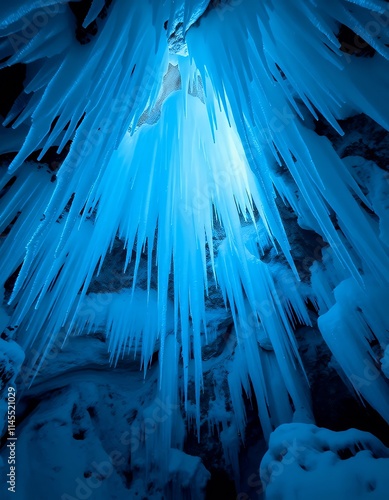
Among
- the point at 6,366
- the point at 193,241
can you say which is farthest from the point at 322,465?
the point at 6,366

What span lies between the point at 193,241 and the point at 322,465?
3020 mm

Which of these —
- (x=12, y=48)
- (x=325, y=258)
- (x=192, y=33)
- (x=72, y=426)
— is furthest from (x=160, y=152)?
(x=72, y=426)

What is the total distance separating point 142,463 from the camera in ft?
18.9

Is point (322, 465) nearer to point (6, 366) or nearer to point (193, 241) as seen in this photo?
point (193, 241)

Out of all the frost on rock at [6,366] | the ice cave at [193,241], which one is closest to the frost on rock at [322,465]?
the ice cave at [193,241]

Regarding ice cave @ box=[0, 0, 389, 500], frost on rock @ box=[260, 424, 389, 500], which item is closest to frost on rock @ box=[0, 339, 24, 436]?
ice cave @ box=[0, 0, 389, 500]

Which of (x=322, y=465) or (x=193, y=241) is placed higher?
(x=193, y=241)

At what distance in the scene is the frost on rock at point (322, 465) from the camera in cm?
268

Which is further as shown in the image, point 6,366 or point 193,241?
point 193,241

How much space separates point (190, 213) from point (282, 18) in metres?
2.57

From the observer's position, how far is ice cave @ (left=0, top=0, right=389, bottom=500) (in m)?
2.54

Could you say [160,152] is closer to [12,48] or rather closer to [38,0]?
[12,48]

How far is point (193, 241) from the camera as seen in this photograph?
4.77m

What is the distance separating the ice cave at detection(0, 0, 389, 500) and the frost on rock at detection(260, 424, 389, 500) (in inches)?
0.8
